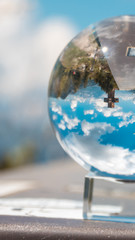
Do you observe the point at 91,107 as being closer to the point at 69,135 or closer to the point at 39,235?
the point at 69,135

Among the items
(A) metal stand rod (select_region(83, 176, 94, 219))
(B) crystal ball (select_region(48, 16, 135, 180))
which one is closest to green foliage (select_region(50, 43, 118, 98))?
(B) crystal ball (select_region(48, 16, 135, 180))

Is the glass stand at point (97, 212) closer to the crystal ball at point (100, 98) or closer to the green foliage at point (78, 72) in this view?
the crystal ball at point (100, 98)

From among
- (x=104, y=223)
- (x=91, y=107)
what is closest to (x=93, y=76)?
(x=91, y=107)

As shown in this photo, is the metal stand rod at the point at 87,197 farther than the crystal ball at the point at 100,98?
Yes

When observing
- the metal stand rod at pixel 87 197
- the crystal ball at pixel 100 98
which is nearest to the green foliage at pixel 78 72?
the crystal ball at pixel 100 98

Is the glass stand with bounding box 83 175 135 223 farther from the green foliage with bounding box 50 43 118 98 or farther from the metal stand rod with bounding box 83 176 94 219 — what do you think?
the green foliage with bounding box 50 43 118 98

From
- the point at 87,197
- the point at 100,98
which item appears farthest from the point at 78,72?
the point at 87,197
